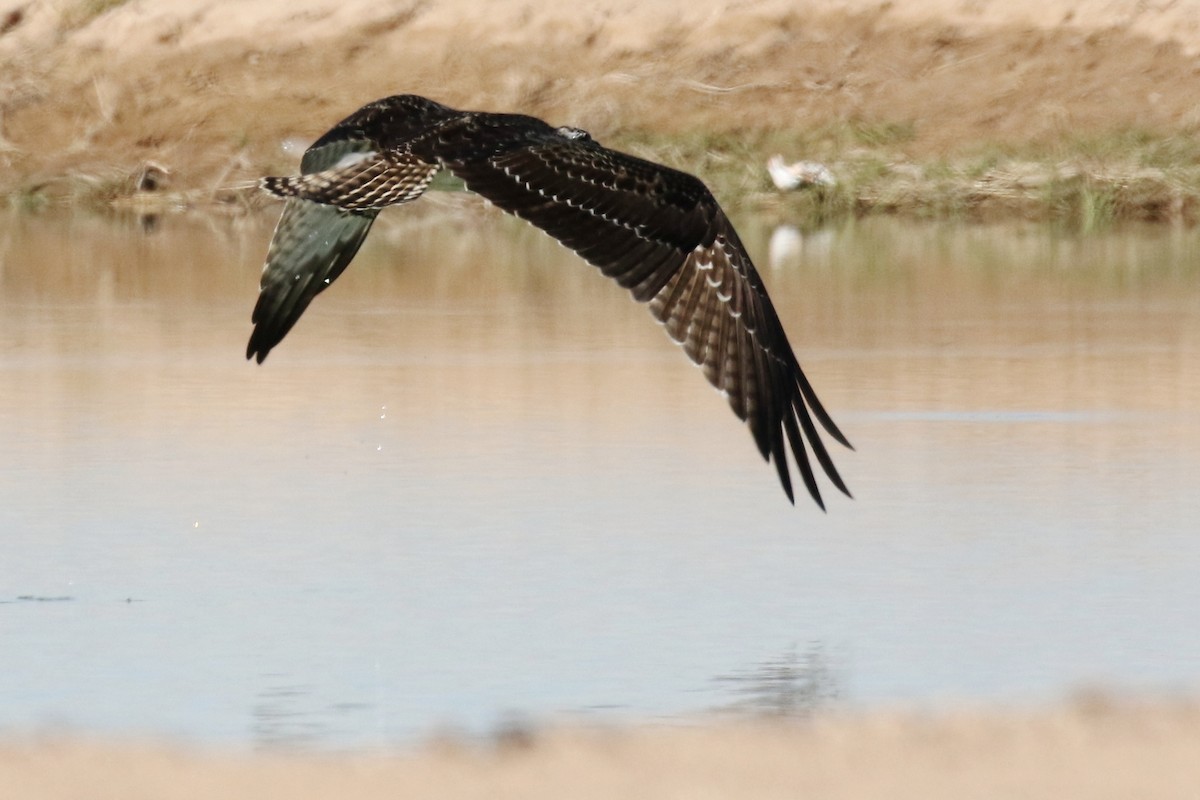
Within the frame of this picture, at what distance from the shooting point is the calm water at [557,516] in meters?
6.63

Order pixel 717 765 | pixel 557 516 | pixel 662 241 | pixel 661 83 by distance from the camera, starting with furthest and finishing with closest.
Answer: pixel 661 83, pixel 557 516, pixel 662 241, pixel 717 765

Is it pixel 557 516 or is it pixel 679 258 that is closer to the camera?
pixel 679 258

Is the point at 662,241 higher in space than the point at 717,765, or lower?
higher

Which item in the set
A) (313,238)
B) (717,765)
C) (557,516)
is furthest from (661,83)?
(717,765)

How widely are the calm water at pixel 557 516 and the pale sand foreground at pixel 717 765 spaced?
0.25 metres

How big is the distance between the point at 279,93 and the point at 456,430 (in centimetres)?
1415

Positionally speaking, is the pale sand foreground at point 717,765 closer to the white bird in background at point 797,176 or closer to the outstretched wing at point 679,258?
the outstretched wing at point 679,258

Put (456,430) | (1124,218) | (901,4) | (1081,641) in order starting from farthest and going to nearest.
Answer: (901,4) < (1124,218) < (456,430) < (1081,641)

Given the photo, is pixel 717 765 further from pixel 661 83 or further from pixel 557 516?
pixel 661 83

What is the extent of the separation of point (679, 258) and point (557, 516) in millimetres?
1703

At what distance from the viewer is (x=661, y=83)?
24438 mm

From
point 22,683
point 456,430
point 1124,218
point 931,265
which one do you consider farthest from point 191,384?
point 1124,218

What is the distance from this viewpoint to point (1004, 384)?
1210cm

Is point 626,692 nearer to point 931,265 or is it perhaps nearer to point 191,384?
point 191,384
